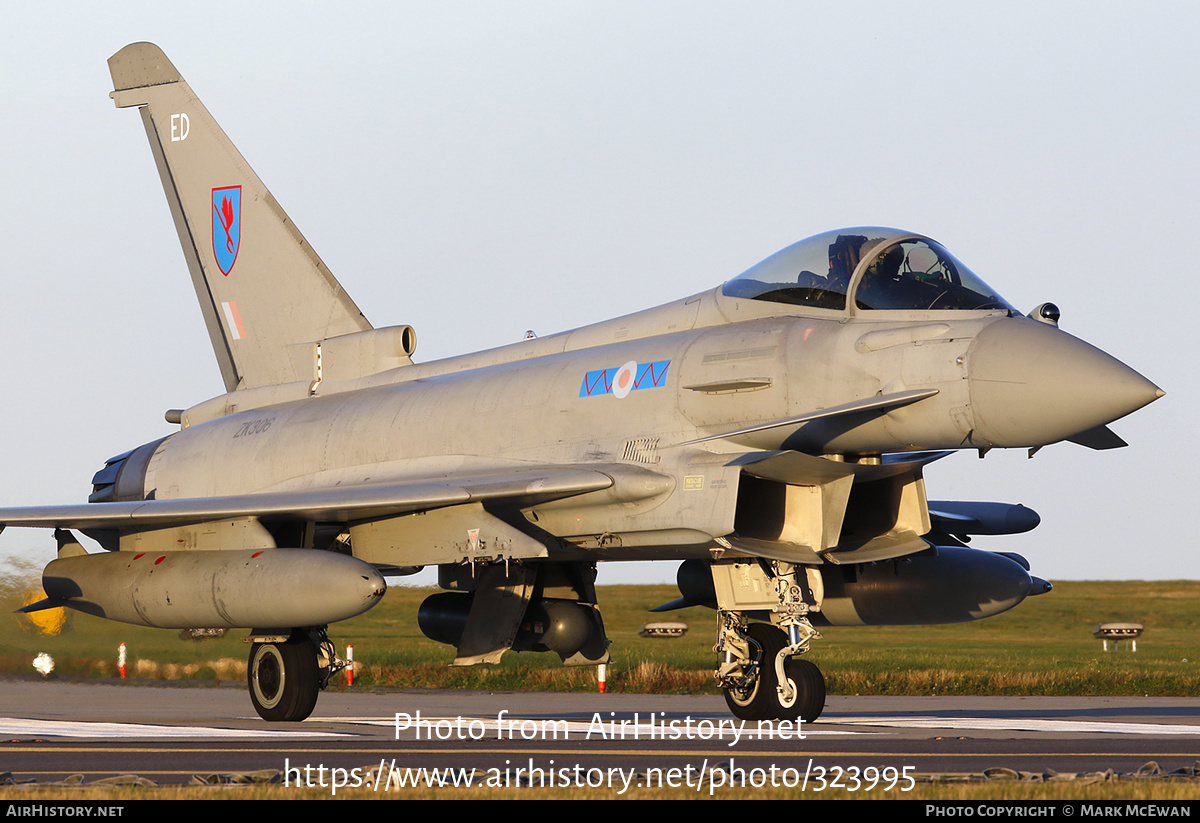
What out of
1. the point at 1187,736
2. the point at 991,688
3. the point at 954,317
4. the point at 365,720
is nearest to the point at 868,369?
the point at 954,317

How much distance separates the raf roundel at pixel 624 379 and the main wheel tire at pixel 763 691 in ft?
6.96

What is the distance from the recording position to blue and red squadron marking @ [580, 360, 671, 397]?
33.1 feet

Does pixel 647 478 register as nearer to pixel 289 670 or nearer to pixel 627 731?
pixel 627 731

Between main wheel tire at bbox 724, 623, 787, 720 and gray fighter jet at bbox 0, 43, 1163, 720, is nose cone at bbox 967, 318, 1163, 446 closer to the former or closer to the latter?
gray fighter jet at bbox 0, 43, 1163, 720

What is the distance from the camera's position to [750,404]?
9547 mm

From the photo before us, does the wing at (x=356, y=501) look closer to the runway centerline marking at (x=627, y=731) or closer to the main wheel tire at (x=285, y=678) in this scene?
the main wheel tire at (x=285, y=678)

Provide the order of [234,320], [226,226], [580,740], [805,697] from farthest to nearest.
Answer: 1. [226,226]
2. [234,320]
3. [805,697]
4. [580,740]

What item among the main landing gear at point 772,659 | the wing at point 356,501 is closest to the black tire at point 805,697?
the main landing gear at point 772,659

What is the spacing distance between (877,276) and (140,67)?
33.1 feet

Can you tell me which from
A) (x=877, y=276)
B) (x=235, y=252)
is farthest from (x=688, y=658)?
(x=877, y=276)

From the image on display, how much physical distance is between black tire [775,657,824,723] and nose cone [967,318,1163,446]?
240 centimetres

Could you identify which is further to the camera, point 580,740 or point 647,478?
point 647,478

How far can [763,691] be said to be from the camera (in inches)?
403
